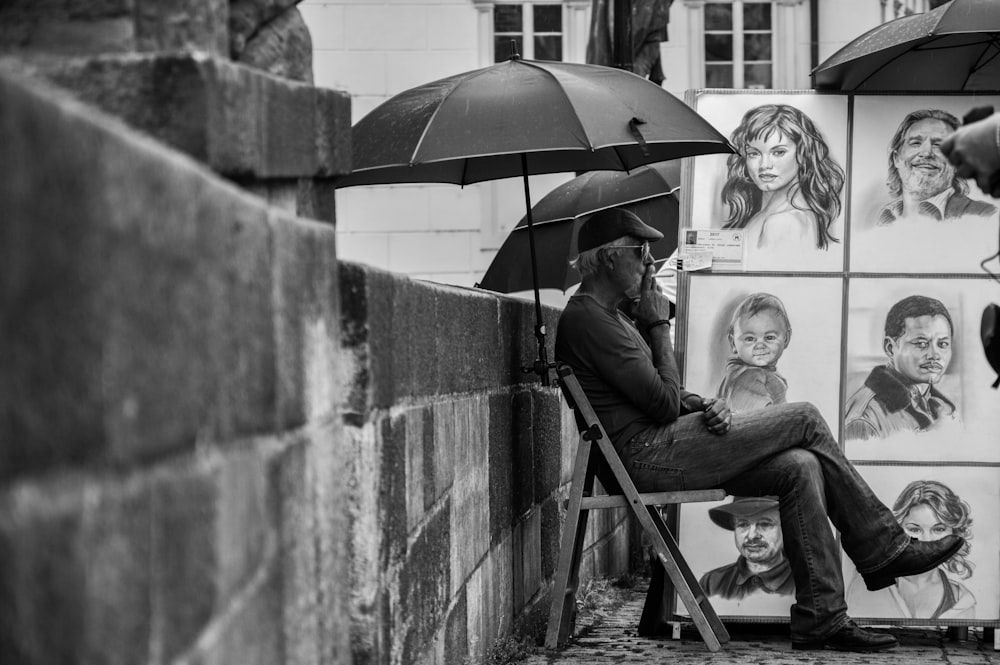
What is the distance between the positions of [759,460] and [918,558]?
2.21 feet

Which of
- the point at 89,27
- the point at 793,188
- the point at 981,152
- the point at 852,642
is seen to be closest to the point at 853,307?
the point at 793,188

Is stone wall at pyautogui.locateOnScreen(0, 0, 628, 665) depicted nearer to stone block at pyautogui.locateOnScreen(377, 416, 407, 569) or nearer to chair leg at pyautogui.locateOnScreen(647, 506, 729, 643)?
stone block at pyautogui.locateOnScreen(377, 416, 407, 569)

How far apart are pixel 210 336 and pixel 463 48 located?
15.1 meters

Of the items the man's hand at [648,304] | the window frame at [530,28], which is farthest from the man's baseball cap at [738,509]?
the window frame at [530,28]

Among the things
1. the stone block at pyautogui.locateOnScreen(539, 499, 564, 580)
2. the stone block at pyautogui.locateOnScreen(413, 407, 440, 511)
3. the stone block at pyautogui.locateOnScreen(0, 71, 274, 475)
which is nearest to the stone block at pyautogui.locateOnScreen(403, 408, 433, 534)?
the stone block at pyautogui.locateOnScreen(413, 407, 440, 511)

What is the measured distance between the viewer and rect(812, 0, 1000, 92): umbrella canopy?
231 inches

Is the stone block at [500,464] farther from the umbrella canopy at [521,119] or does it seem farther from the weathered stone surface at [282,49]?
the weathered stone surface at [282,49]

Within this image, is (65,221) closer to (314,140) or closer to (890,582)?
(314,140)

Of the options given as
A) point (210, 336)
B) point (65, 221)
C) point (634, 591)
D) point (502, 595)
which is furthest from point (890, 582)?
point (65, 221)

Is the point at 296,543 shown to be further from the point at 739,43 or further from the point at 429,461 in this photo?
the point at 739,43

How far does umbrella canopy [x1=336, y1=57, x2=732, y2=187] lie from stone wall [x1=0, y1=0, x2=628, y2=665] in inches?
34.1

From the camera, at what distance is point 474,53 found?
1650 cm

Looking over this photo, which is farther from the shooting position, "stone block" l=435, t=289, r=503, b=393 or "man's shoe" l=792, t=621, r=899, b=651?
"man's shoe" l=792, t=621, r=899, b=651

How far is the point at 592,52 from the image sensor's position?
9523 mm
